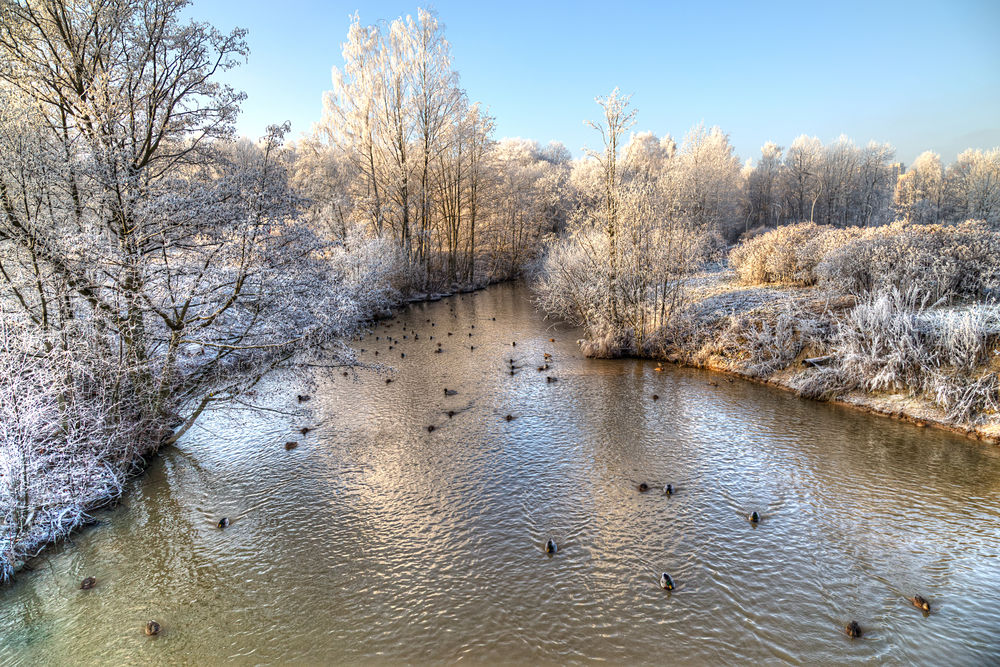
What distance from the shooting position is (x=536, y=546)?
22.8ft

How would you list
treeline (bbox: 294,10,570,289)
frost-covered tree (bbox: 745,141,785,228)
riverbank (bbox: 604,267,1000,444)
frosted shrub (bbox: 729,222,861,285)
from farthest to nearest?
frost-covered tree (bbox: 745,141,785,228), treeline (bbox: 294,10,570,289), frosted shrub (bbox: 729,222,861,285), riverbank (bbox: 604,267,1000,444)

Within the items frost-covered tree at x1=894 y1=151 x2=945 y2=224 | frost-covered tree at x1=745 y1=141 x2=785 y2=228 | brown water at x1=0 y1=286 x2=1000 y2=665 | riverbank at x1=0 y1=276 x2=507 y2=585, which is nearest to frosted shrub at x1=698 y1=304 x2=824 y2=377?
Result: brown water at x1=0 y1=286 x2=1000 y2=665

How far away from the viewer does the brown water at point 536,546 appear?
5316mm

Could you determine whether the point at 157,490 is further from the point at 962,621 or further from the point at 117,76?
the point at 962,621

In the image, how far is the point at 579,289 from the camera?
1752 cm

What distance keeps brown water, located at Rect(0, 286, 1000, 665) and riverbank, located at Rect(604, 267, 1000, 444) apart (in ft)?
2.01

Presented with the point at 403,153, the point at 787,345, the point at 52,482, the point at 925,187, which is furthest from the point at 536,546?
the point at 925,187

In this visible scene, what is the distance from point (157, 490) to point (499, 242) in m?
33.6

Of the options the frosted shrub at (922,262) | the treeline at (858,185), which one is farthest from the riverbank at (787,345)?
the treeline at (858,185)

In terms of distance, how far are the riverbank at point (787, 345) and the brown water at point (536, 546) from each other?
2.01 feet

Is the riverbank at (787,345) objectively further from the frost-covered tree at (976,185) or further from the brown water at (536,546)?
the frost-covered tree at (976,185)

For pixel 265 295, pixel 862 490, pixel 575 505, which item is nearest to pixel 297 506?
pixel 265 295

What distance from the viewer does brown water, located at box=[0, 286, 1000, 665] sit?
5.32 meters

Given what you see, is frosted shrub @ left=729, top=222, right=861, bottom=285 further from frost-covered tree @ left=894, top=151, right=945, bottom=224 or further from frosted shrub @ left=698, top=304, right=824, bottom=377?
frost-covered tree @ left=894, top=151, right=945, bottom=224
